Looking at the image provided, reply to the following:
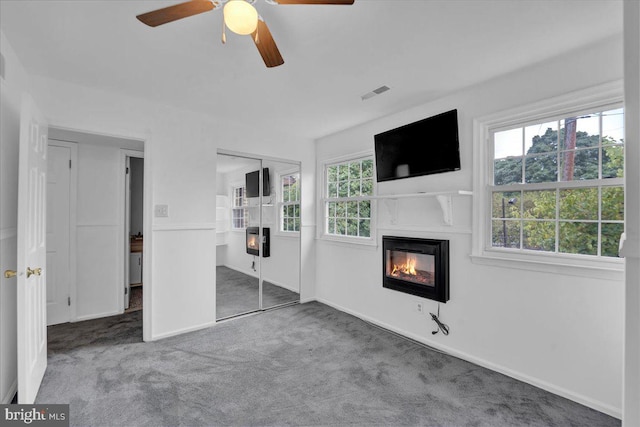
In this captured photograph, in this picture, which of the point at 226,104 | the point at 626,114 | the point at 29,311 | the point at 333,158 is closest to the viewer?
the point at 626,114

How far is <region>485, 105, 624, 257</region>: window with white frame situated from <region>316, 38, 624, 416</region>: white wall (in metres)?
0.20

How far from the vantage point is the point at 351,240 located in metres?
3.74

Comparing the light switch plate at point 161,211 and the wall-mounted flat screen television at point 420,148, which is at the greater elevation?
the wall-mounted flat screen television at point 420,148

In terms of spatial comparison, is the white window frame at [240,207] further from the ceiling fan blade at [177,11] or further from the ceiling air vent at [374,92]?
the ceiling fan blade at [177,11]

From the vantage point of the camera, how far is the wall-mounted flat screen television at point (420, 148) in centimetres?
256

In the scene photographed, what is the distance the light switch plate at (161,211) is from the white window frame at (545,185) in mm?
2966

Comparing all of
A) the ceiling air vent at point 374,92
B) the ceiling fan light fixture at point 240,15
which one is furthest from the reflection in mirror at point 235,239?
the ceiling fan light fixture at point 240,15

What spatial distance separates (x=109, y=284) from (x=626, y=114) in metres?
4.63

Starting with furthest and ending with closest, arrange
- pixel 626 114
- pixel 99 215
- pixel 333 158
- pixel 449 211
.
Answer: pixel 333 158 < pixel 99 215 < pixel 449 211 < pixel 626 114

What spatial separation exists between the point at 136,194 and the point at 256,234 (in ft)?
9.10

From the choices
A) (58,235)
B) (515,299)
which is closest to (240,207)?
(58,235)

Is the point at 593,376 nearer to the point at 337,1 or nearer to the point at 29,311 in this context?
the point at 337,1

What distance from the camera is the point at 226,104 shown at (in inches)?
118

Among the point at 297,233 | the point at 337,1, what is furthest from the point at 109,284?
the point at 337,1
